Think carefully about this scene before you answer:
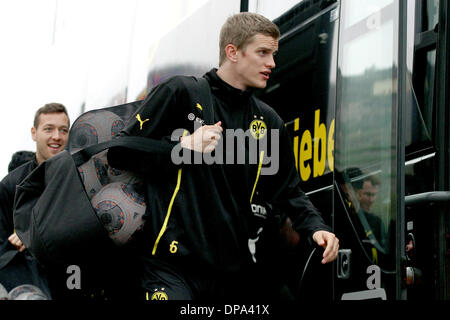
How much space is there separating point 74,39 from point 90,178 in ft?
10.4

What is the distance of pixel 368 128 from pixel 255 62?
1.68 ft

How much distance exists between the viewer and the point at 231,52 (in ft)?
9.73

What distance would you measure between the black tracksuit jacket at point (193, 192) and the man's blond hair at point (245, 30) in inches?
6.6

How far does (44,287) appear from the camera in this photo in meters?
3.46

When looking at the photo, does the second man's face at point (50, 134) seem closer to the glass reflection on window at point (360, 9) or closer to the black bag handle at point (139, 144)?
the black bag handle at point (139, 144)

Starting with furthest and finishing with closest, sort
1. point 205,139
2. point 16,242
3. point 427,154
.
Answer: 1. point 16,242
2. point 427,154
3. point 205,139

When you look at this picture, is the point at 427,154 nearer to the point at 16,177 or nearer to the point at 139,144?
the point at 139,144

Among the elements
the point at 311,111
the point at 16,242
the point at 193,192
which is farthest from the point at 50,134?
the point at 193,192

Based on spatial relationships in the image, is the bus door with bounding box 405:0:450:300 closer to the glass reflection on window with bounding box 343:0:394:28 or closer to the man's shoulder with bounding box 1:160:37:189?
the glass reflection on window with bounding box 343:0:394:28

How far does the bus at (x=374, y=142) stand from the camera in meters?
2.72

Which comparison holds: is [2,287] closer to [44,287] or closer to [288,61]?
[44,287]

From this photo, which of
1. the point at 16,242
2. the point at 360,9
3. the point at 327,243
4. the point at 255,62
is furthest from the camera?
the point at 16,242
